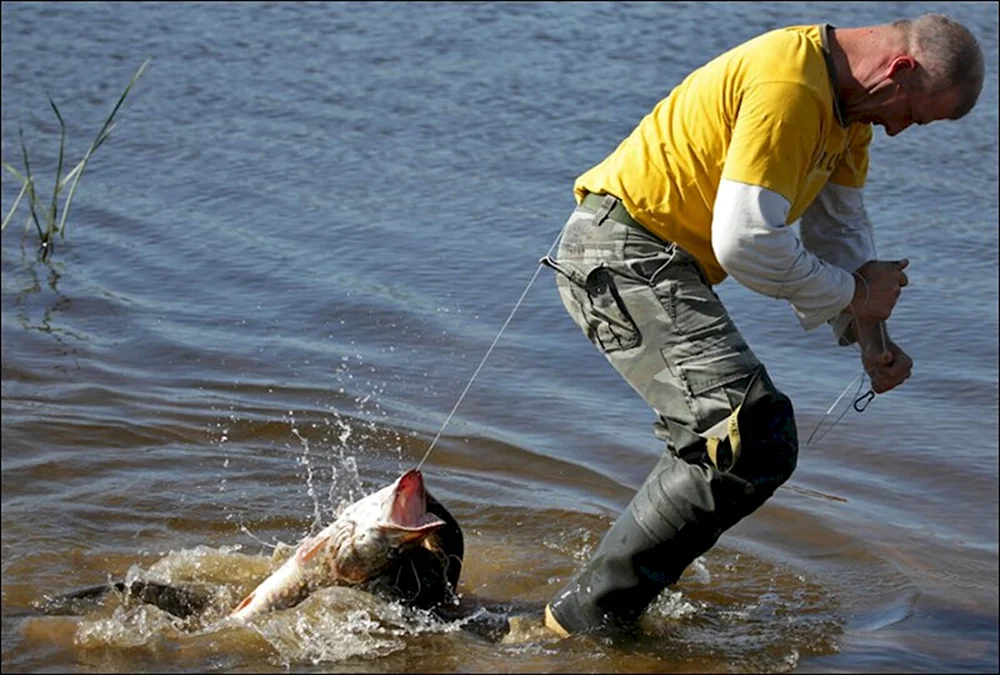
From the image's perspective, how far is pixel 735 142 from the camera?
4.43 metres

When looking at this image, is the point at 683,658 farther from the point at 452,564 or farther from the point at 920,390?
the point at 920,390

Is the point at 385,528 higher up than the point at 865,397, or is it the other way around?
the point at 385,528

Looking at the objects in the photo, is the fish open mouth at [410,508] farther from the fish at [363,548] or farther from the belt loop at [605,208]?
the belt loop at [605,208]

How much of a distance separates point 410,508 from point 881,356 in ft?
4.95

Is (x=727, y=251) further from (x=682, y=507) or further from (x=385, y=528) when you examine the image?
(x=385, y=528)

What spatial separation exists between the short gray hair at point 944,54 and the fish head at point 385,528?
6.25ft

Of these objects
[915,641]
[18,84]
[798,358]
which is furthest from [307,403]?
[18,84]

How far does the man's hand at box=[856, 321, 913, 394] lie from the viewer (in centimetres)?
510

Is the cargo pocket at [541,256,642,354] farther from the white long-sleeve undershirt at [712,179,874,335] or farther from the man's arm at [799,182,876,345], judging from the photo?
the man's arm at [799,182,876,345]

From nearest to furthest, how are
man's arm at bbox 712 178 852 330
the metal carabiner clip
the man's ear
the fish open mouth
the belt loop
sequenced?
man's arm at bbox 712 178 852 330 < the man's ear < the belt loop < the fish open mouth < the metal carabiner clip

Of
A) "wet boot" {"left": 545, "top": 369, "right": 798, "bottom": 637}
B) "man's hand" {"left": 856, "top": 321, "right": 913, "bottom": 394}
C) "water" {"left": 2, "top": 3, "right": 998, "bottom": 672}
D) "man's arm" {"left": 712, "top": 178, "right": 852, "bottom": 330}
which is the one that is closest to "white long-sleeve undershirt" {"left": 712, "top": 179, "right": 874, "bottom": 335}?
"man's arm" {"left": 712, "top": 178, "right": 852, "bottom": 330}

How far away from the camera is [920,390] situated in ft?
24.8

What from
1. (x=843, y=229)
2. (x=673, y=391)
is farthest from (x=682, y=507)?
→ (x=843, y=229)

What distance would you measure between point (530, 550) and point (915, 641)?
56.2 inches
